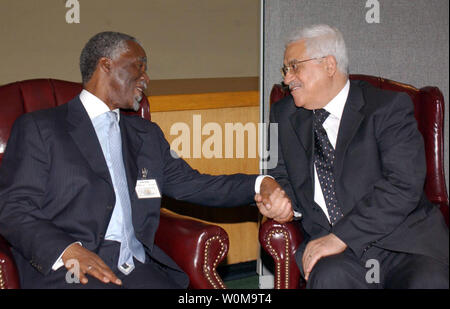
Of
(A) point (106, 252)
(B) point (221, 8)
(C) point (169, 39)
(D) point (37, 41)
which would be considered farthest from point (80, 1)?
(A) point (106, 252)

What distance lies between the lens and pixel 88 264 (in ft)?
5.94

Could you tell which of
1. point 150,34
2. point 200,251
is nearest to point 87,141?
point 200,251

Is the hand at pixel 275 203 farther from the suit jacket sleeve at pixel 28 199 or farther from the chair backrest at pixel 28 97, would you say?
the chair backrest at pixel 28 97

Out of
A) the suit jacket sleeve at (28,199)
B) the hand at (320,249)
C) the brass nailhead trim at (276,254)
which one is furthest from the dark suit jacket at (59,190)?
the hand at (320,249)

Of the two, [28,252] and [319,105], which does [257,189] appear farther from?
[28,252]

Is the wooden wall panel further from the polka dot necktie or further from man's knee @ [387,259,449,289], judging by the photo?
man's knee @ [387,259,449,289]

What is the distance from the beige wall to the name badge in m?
3.12

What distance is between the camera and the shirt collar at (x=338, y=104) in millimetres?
2160

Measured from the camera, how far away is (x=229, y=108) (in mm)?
3217

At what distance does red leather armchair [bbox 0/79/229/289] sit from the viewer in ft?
6.73

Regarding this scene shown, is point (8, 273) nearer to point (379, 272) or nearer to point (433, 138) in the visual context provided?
point (379, 272)

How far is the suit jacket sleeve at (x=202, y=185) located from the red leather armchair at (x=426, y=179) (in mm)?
210

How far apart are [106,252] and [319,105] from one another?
3.32 feet
